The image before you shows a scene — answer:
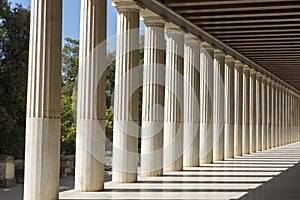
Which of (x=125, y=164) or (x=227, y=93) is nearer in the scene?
(x=125, y=164)

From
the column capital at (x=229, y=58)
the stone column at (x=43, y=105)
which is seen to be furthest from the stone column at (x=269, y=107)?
the stone column at (x=43, y=105)

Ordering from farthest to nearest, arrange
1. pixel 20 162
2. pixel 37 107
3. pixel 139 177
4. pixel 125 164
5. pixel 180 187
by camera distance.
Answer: pixel 20 162 → pixel 139 177 → pixel 125 164 → pixel 180 187 → pixel 37 107

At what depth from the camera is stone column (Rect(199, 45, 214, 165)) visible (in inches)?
1602

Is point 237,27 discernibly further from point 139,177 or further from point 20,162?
point 20,162

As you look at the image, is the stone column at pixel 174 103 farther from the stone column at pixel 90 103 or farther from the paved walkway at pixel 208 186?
the stone column at pixel 90 103

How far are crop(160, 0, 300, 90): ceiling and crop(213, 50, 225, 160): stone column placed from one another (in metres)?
1.72

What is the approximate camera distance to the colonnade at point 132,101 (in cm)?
1922

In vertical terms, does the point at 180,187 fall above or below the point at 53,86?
below

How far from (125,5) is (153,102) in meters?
6.10

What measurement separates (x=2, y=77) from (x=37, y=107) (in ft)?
78.7

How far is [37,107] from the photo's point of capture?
748 inches

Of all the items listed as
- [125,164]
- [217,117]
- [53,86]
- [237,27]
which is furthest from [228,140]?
[53,86]

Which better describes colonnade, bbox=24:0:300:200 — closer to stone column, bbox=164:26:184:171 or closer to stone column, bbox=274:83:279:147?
stone column, bbox=164:26:184:171

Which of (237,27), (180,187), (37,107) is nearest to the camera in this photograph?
(37,107)
